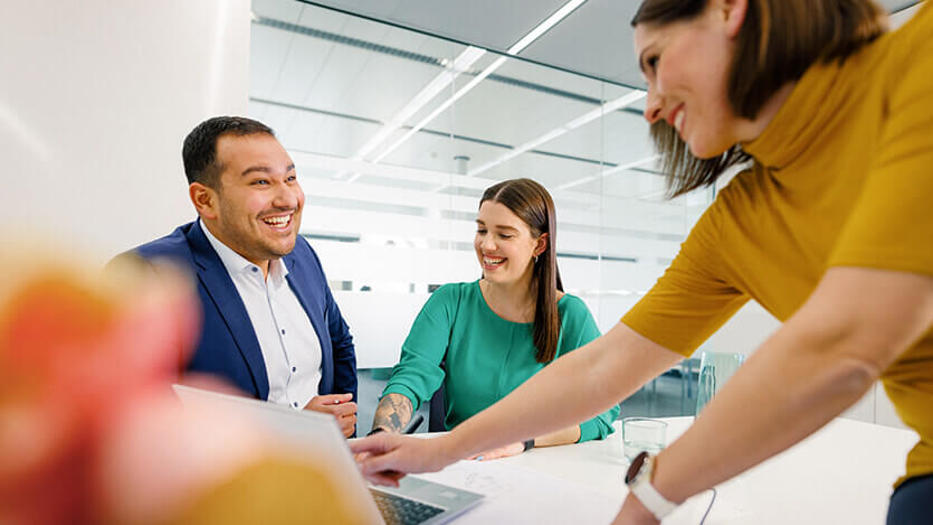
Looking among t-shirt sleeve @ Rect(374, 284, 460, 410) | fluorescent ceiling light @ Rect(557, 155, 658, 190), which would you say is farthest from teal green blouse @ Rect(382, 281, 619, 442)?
fluorescent ceiling light @ Rect(557, 155, 658, 190)

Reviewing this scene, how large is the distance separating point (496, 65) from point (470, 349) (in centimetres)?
288

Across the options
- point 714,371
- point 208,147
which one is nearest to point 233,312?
point 208,147

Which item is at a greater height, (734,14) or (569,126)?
(569,126)

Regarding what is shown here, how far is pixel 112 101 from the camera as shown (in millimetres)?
1966

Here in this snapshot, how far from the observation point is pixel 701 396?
1358mm

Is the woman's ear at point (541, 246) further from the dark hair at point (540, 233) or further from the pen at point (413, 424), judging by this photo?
the pen at point (413, 424)

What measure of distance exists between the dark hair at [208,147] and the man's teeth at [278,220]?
0.57 ft

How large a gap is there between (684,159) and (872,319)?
0.53 meters

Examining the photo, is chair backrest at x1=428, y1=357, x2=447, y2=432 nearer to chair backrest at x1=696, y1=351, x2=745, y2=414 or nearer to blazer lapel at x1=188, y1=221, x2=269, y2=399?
blazer lapel at x1=188, y1=221, x2=269, y2=399

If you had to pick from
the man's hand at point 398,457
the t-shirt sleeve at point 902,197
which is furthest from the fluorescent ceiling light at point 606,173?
the t-shirt sleeve at point 902,197

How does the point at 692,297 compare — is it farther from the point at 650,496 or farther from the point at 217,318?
the point at 217,318

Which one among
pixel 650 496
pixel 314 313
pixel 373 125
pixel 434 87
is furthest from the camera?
pixel 434 87

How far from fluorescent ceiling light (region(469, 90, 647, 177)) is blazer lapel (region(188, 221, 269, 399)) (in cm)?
280

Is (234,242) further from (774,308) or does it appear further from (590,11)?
(590,11)
